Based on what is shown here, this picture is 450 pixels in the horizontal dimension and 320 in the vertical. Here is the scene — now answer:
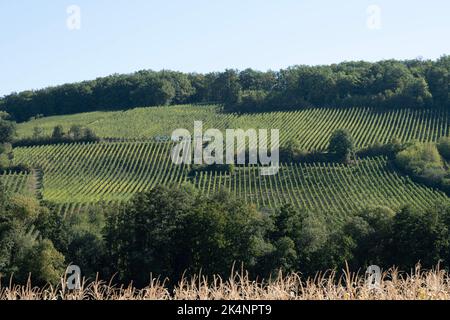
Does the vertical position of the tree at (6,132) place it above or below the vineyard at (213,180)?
above

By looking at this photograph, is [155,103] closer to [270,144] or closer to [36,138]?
[36,138]

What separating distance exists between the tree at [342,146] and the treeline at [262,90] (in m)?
20.9

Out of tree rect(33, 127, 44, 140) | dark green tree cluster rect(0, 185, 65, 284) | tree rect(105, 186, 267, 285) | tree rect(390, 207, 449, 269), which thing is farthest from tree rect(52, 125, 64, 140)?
tree rect(390, 207, 449, 269)

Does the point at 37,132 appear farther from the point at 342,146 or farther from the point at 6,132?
the point at 342,146

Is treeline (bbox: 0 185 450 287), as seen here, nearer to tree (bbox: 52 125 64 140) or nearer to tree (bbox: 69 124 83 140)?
tree (bbox: 69 124 83 140)

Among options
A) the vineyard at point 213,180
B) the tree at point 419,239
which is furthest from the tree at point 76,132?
the tree at point 419,239

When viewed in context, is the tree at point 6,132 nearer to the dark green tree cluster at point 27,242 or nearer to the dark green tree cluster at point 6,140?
the dark green tree cluster at point 6,140

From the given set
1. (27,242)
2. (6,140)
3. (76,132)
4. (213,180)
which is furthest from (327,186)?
(6,140)

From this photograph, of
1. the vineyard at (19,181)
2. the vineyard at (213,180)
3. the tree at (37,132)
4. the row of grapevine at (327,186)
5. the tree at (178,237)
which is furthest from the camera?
the tree at (37,132)

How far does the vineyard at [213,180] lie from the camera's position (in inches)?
2299

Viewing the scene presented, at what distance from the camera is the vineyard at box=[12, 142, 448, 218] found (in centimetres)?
5841

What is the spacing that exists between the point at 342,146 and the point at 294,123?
54.3 ft

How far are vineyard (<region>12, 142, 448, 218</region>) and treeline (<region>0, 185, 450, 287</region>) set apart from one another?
14.4 metres

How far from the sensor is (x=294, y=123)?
285 feet
